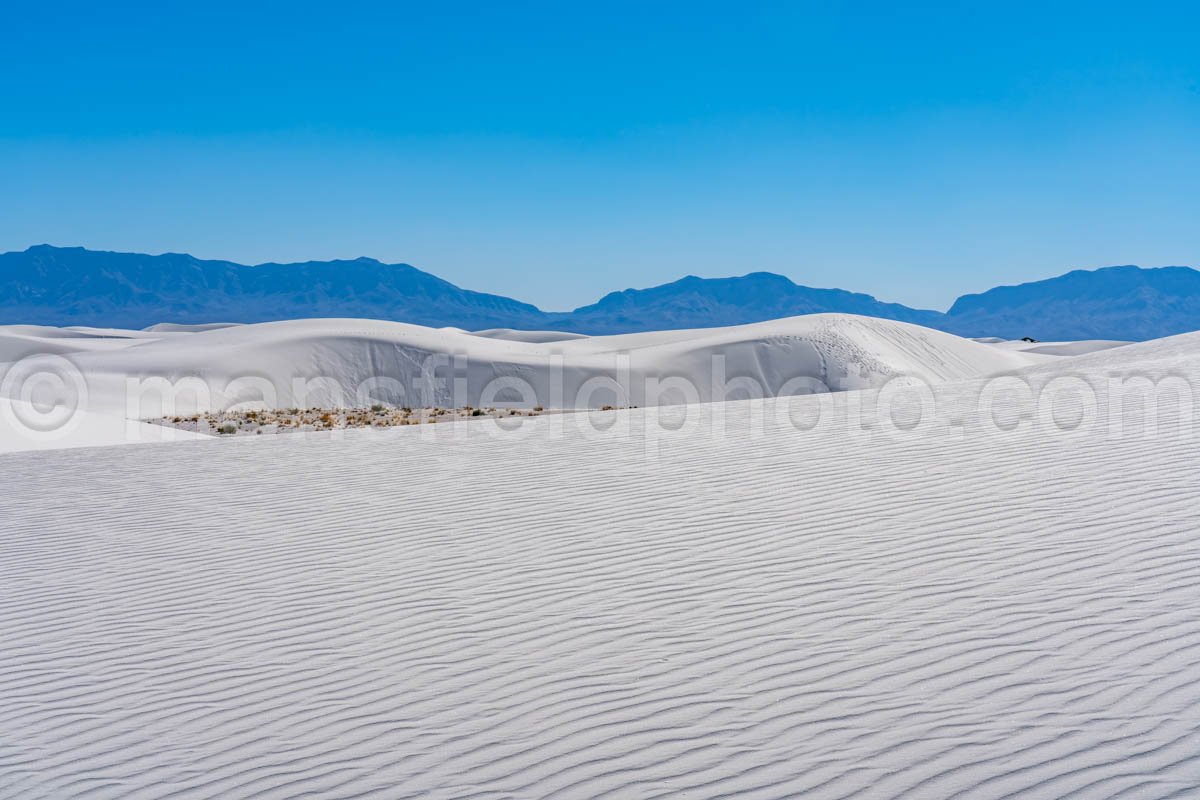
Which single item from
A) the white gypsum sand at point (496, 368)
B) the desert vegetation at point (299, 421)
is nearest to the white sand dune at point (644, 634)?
the desert vegetation at point (299, 421)

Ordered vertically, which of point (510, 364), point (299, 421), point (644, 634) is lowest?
point (644, 634)

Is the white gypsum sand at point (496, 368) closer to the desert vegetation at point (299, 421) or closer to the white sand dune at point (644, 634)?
the desert vegetation at point (299, 421)

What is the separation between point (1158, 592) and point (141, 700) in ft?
16.9

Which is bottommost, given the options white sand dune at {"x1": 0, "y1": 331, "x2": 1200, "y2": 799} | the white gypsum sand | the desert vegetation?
white sand dune at {"x1": 0, "y1": 331, "x2": 1200, "y2": 799}

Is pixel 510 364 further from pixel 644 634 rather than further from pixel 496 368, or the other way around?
pixel 644 634

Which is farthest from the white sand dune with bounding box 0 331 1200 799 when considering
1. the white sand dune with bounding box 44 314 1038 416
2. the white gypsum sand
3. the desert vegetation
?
the white sand dune with bounding box 44 314 1038 416

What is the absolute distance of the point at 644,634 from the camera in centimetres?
522

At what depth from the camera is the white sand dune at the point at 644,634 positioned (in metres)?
3.84

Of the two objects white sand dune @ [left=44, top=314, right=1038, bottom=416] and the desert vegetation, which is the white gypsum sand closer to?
white sand dune @ [left=44, top=314, right=1038, bottom=416]

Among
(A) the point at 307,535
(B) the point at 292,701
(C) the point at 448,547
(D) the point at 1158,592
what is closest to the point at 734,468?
(C) the point at 448,547

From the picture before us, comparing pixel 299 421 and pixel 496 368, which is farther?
pixel 496 368

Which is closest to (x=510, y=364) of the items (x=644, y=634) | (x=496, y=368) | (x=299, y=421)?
(x=496, y=368)

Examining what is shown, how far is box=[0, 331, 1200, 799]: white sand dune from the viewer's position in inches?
151

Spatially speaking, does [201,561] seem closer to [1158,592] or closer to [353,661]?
[353,661]
